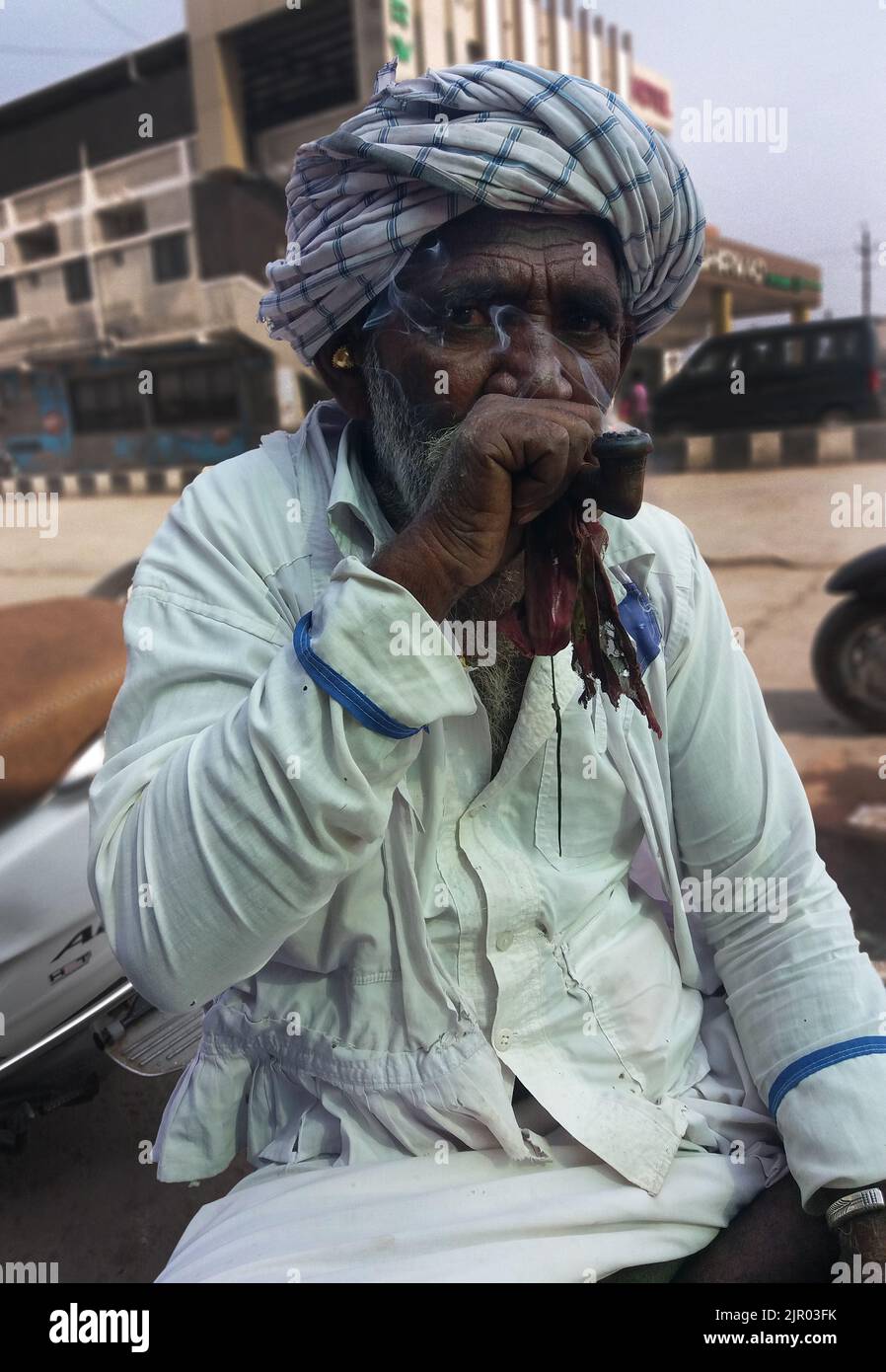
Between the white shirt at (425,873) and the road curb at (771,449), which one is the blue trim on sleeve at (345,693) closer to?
the white shirt at (425,873)

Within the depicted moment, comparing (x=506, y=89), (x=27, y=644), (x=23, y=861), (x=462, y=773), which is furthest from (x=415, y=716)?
(x=27, y=644)

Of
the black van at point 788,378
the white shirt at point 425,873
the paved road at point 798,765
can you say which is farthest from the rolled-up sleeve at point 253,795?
the black van at point 788,378

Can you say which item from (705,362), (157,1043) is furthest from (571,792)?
(705,362)

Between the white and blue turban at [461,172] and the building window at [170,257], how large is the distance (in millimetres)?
19293

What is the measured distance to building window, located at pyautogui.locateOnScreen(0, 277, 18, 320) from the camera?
21661 millimetres

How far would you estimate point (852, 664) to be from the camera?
5.25m

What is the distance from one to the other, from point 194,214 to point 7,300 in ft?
20.1

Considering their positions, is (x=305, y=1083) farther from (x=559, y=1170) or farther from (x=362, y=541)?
(x=362, y=541)

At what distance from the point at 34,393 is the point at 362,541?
2389 centimetres

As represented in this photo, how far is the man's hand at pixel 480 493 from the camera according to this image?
114 centimetres

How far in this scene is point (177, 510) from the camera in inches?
58.5

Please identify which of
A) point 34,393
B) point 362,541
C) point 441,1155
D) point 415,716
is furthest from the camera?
point 34,393

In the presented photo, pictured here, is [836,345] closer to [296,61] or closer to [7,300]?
[296,61]

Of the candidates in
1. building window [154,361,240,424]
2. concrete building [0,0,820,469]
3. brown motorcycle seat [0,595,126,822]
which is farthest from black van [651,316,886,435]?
brown motorcycle seat [0,595,126,822]
